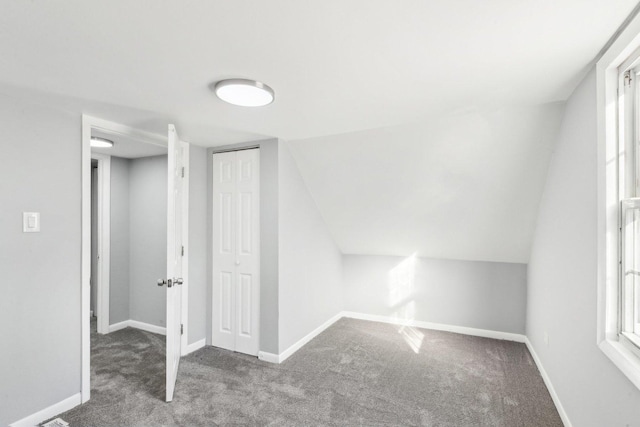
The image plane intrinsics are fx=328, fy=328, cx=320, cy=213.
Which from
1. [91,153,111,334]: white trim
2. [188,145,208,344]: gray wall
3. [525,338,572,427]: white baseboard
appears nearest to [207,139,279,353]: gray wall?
[188,145,208,344]: gray wall

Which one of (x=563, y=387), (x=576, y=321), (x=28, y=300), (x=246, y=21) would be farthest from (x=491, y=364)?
(x=28, y=300)

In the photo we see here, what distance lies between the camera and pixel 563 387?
7.13 ft

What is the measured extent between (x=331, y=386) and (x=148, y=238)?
9.16ft

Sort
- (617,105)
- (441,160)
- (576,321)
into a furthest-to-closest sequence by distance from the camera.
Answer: (441,160), (576,321), (617,105)

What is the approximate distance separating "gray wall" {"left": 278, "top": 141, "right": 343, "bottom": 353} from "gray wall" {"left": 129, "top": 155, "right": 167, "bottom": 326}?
1.64 metres

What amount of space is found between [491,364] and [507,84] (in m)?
2.46

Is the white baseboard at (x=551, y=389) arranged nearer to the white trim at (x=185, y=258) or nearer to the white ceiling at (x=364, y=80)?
the white ceiling at (x=364, y=80)

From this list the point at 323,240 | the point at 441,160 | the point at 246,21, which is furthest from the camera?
the point at 323,240

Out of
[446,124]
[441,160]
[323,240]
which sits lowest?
[323,240]

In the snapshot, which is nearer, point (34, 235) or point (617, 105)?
point (617, 105)

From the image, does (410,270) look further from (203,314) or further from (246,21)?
(246,21)

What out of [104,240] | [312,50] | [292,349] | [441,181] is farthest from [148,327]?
[312,50]

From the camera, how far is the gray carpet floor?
2229 mm

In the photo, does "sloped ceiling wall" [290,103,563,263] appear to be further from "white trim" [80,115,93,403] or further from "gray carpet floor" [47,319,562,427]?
"white trim" [80,115,93,403]
